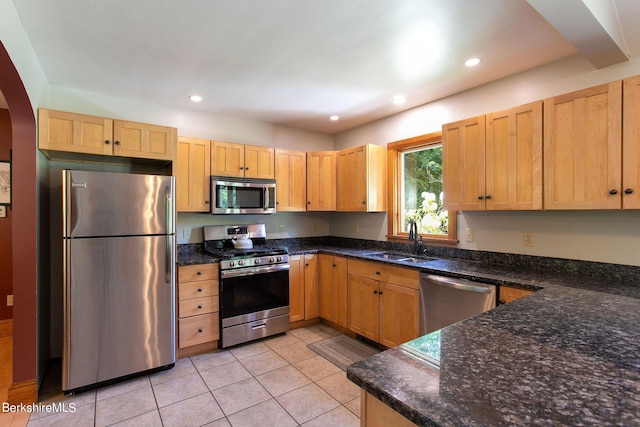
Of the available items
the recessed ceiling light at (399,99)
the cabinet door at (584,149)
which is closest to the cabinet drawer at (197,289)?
the recessed ceiling light at (399,99)

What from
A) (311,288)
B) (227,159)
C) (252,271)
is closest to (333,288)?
(311,288)

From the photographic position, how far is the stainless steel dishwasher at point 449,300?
2168mm

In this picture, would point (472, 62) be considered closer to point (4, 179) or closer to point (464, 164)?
point (464, 164)

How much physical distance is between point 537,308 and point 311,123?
3278 millimetres

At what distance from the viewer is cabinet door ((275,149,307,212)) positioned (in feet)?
12.4

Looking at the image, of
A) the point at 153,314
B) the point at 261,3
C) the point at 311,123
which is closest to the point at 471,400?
the point at 261,3

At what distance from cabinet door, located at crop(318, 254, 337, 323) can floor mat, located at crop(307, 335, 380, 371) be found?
0.31m

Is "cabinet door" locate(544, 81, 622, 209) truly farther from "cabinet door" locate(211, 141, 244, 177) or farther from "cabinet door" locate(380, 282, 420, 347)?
"cabinet door" locate(211, 141, 244, 177)

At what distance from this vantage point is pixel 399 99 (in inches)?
125

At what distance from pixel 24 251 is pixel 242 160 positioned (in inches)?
77.8

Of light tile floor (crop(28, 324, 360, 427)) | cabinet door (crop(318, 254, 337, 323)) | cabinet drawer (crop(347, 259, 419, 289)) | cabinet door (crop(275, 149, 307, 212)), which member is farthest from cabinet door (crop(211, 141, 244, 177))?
light tile floor (crop(28, 324, 360, 427))

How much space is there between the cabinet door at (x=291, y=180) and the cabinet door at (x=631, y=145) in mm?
2905

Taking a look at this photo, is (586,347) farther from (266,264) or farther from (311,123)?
(311,123)

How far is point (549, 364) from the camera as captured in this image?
2.84 ft
